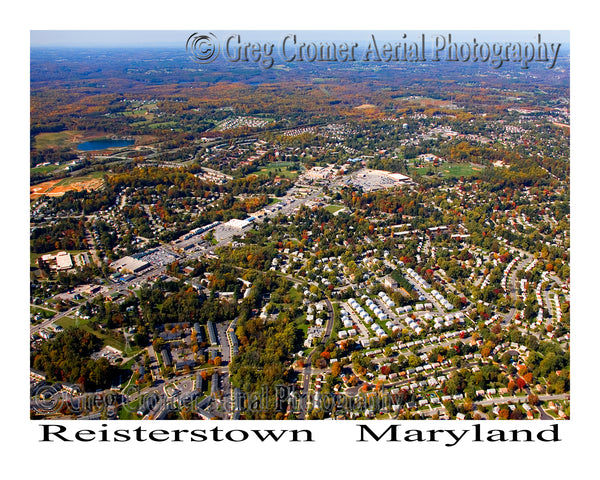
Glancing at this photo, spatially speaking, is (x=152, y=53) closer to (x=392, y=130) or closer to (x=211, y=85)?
(x=211, y=85)

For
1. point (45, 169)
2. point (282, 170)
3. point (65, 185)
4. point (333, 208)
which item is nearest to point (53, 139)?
point (45, 169)

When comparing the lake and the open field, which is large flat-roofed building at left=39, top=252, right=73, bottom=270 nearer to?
the open field

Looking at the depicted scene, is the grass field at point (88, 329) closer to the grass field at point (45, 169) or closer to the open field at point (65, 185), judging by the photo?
the open field at point (65, 185)

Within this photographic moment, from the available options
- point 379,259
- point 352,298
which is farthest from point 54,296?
point 379,259

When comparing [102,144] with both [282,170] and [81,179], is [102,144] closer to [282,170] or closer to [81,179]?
[81,179]

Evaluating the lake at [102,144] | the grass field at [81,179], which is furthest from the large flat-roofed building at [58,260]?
the lake at [102,144]
